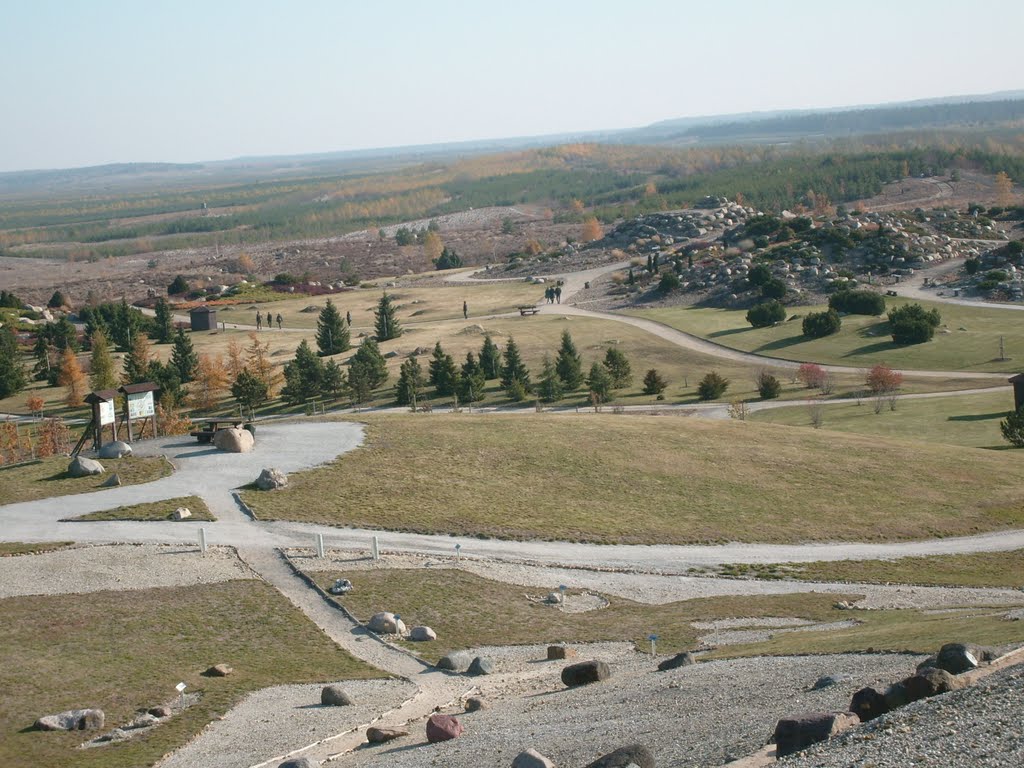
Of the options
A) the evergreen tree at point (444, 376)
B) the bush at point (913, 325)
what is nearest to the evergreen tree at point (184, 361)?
the evergreen tree at point (444, 376)

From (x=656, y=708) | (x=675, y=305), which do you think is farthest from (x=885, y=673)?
(x=675, y=305)

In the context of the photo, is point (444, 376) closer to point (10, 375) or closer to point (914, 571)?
point (10, 375)

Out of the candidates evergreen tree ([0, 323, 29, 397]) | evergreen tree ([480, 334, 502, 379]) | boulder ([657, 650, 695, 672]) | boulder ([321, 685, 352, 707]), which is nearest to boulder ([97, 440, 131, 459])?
boulder ([321, 685, 352, 707])

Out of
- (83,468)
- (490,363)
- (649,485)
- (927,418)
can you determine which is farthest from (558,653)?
(490,363)

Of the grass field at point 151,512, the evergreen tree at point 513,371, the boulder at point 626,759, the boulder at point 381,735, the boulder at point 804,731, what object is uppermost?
the boulder at point 804,731

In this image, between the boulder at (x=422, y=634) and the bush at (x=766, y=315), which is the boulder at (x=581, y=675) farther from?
the bush at (x=766, y=315)

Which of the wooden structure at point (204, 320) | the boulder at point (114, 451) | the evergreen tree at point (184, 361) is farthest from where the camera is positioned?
the wooden structure at point (204, 320)

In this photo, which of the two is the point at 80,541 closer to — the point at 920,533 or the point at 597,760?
the point at 597,760

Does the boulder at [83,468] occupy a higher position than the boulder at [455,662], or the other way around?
the boulder at [83,468]
